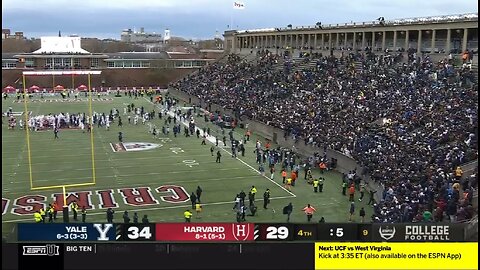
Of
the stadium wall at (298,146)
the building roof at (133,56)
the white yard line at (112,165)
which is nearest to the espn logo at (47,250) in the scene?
the white yard line at (112,165)

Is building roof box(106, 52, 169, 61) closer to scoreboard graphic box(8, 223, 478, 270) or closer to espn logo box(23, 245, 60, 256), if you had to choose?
scoreboard graphic box(8, 223, 478, 270)

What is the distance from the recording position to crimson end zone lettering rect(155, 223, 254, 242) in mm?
13359

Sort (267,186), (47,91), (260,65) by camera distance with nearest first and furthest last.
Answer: (267,186), (260,65), (47,91)

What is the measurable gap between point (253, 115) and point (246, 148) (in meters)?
6.51

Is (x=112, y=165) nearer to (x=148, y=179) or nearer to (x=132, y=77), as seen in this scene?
(x=148, y=179)

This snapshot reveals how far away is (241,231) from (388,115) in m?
16.0

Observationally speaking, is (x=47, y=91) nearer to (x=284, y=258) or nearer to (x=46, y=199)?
(x=46, y=199)

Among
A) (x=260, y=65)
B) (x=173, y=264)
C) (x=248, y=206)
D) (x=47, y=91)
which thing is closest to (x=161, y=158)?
(x=248, y=206)

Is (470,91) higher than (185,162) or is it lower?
higher

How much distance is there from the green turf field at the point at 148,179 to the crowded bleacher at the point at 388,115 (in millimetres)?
2101

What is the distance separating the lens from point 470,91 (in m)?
25.7

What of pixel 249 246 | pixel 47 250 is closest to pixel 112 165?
pixel 47 250

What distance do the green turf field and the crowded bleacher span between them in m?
2.10

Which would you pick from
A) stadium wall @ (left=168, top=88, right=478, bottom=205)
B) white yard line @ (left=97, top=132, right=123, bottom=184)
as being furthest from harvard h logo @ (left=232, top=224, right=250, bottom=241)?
white yard line @ (left=97, top=132, right=123, bottom=184)
